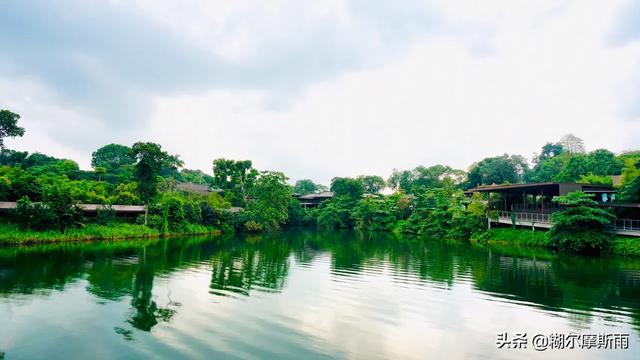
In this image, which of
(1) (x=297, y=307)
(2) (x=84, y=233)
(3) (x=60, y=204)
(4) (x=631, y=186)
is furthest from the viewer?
(2) (x=84, y=233)

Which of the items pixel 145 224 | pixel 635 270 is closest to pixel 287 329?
pixel 635 270

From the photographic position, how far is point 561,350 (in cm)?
825

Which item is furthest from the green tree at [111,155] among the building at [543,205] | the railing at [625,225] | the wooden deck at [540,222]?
the railing at [625,225]

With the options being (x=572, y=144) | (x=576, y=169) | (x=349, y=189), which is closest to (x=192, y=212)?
(x=349, y=189)

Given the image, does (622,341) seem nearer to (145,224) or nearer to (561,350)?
(561,350)

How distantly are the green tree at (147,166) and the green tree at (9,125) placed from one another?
11246 mm

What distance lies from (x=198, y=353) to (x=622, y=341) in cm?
961

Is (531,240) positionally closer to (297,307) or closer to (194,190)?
(297,307)

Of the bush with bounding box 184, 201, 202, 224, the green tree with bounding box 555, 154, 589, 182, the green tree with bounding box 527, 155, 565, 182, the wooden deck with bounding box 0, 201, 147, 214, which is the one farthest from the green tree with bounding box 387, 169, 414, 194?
the wooden deck with bounding box 0, 201, 147, 214

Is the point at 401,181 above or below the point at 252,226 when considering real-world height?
above

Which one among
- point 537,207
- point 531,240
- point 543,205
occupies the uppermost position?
point 543,205

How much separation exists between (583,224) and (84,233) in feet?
119

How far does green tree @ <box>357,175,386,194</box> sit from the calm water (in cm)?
5799

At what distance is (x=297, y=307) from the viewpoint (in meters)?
11.2
